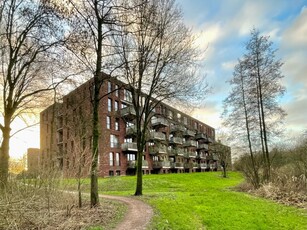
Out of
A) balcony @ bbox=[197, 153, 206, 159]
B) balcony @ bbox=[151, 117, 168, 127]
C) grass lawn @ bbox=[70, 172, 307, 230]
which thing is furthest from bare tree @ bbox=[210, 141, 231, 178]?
grass lawn @ bbox=[70, 172, 307, 230]

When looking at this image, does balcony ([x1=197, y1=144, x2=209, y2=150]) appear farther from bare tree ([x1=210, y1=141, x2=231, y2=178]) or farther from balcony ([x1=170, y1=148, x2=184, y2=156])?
bare tree ([x1=210, y1=141, x2=231, y2=178])

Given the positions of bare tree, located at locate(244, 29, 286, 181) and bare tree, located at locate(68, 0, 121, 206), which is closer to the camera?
bare tree, located at locate(68, 0, 121, 206)

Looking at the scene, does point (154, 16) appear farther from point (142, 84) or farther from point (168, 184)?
point (168, 184)

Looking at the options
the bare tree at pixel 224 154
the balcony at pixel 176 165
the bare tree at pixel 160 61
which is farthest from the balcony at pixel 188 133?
the bare tree at pixel 160 61

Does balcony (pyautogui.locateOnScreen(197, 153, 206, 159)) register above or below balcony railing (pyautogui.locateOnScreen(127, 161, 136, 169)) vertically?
above

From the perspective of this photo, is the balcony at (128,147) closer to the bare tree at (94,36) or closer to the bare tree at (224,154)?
the bare tree at (224,154)

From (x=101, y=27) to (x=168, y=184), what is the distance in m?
20.8

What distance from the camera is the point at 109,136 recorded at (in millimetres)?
39375

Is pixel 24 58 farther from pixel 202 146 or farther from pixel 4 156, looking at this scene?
pixel 202 146

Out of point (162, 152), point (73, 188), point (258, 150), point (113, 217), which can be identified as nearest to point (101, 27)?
point (73, 188)

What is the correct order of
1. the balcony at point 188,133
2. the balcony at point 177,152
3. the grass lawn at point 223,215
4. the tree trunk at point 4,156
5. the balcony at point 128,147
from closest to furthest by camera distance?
the tree trunk at point 4,156 < the grass lawn at point 223,215 < the balcony at point 128,147 < the balcony at point 177,152 < the balcony at point 188,133

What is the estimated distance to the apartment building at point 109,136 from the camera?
12.5 metres

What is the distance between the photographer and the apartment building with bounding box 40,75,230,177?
41.0 ft

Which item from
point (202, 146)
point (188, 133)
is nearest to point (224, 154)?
point (188, 133)
